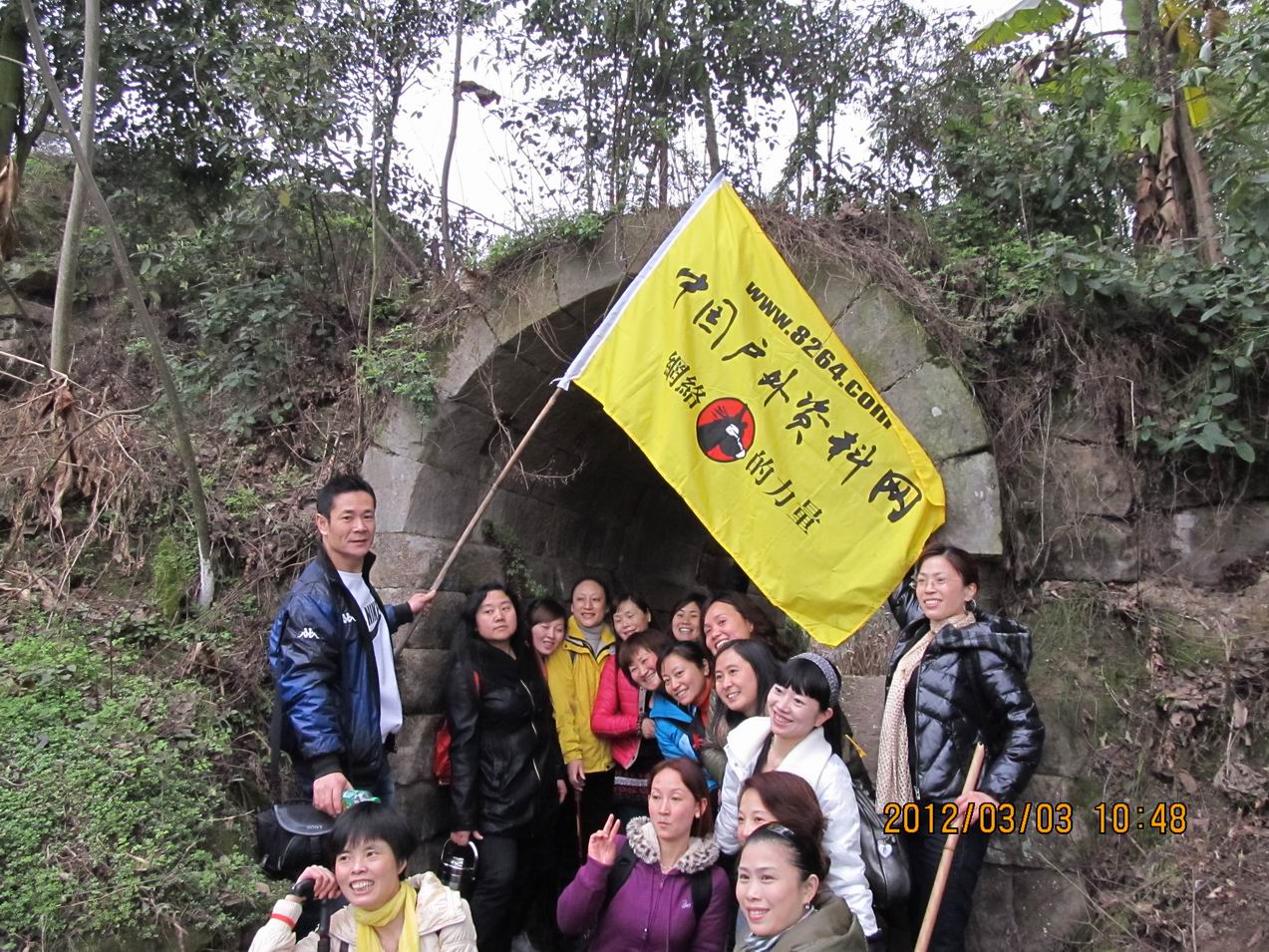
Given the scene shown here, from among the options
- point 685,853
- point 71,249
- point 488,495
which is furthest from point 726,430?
point 71,249

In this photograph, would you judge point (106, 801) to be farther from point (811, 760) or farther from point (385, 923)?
point (811, 760)

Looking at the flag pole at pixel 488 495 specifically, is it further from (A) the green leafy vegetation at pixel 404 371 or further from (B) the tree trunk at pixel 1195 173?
(B) the tree trunk at pixel 1195 173

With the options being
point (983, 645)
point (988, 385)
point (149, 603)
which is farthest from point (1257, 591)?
point (149, 603)

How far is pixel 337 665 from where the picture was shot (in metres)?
3.48

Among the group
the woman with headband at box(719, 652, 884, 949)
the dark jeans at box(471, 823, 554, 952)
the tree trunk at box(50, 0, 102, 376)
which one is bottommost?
the dark jeans at box(471, 823, 554, 952)

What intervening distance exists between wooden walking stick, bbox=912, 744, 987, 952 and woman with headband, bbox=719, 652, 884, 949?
0.16 meters

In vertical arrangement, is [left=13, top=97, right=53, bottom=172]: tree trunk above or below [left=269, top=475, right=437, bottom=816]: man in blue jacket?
above

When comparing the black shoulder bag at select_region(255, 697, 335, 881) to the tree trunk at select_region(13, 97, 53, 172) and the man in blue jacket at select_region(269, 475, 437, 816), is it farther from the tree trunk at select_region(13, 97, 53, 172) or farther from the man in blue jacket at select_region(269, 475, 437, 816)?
the tree trunk at select_region(13, 97, 53, 172)

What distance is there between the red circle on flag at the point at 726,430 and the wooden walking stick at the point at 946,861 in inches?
57.9

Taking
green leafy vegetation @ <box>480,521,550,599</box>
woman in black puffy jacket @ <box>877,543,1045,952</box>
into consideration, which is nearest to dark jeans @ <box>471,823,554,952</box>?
green leafy vegetation @ <box>480,521,550,599</box>

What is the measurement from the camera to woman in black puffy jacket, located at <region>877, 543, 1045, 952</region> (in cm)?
310

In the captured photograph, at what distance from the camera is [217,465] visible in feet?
17.7

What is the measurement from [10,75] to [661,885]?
6.92 meters
